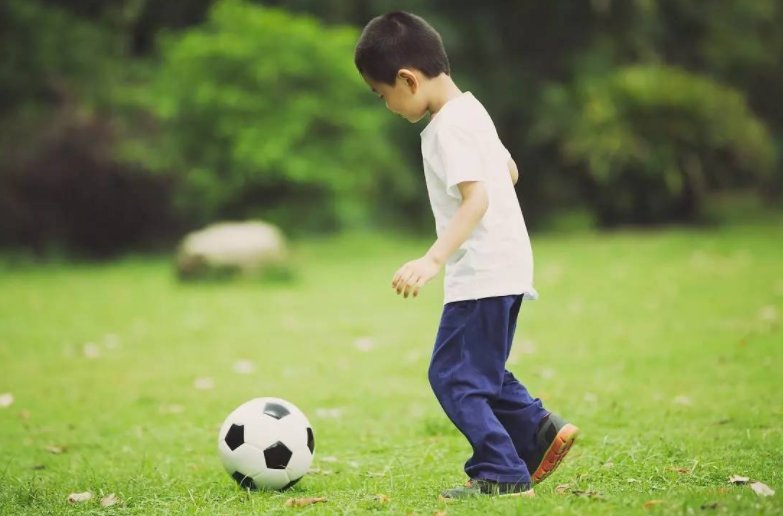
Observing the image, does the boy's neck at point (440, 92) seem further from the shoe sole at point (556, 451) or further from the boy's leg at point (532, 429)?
the shoe sole at point (556, 451)

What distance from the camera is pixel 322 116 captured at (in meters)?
16.1

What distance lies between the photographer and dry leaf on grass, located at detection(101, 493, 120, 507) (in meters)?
3.68

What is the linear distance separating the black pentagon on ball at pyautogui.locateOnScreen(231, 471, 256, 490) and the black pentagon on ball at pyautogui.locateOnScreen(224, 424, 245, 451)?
120mm

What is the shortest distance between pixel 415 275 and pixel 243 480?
1.24m

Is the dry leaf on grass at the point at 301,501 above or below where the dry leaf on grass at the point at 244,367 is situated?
above

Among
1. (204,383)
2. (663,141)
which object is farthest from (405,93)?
(663,141)

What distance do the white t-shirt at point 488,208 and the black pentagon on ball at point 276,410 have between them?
959mm

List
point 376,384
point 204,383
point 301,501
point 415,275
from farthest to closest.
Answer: point 204,383, point 376,384, point 301,501, point 415,275

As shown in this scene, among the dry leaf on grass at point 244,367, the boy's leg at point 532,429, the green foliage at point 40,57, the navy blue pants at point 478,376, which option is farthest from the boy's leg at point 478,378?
the green foliage at point 40,57

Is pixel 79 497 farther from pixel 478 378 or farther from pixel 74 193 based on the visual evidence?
pixel 74 193

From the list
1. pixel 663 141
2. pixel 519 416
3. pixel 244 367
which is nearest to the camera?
pixel 519 416

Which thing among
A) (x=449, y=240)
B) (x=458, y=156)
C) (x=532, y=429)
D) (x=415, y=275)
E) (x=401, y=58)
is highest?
(x=401, y=58)

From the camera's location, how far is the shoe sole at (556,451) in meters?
3.54

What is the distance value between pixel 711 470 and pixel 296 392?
3.07 meters
